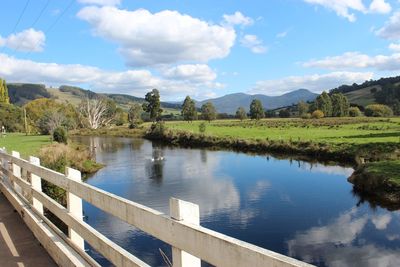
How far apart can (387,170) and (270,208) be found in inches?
348

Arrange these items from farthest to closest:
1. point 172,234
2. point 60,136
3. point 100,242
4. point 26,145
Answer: point 60,136 → point 26,145 → point 100,242 → point 172,234

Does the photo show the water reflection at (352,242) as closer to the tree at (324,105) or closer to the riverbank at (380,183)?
the riverbank at (380,183)

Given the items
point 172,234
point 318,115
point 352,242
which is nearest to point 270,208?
point 352,242

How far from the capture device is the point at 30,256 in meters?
5.75

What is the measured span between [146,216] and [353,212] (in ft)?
67.3

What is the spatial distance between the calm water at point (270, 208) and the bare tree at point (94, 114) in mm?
76052

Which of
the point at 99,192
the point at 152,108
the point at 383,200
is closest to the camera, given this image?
the point at 99,192

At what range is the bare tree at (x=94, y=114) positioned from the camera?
111938mm

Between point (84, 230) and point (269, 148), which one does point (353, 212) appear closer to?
point (84, 230)

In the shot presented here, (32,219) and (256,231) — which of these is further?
(256,231)

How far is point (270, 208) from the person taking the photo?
22391 millimetres

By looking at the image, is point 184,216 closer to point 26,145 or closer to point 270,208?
point 270,208

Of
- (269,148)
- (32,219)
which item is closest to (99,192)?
(32,219)

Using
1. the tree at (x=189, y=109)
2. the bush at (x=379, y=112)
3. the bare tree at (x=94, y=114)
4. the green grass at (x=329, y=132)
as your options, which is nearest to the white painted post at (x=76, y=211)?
the green grass at (x=329, y=132)
